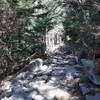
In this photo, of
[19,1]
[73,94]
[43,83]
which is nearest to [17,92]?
[43,83]

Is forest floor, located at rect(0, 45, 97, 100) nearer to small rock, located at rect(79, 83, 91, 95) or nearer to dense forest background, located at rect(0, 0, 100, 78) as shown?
small rock, located at rect(79, 83, 91, 95)

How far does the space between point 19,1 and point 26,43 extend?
8.45ft

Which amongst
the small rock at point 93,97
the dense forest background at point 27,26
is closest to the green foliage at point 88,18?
the dense forest background at point 27,26

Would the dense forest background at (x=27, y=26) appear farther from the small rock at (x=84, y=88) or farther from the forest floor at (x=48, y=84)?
the small rock at (x=84, y=88)

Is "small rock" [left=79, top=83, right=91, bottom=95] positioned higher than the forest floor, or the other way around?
"small rock" [left=79, top=83, right=91, bottom=95]

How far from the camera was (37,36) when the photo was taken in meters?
15.9

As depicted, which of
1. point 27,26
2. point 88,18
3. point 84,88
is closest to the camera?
point 84,88

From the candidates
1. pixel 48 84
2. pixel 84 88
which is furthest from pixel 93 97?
pixel 48 84

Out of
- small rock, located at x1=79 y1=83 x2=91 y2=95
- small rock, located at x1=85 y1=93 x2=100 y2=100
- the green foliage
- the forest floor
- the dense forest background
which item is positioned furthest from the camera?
the dense forest background

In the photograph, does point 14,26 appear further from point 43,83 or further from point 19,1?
point 43,83

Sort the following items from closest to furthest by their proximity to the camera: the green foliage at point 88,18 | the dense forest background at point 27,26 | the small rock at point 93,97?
the small rock at point 93,97 → the green foliage at point 88,18 → the dense forest background at point 27,26

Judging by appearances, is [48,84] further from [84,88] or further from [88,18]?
[88,18]

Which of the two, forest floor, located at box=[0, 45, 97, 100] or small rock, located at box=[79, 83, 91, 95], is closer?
small rock, located at box=[79, 83, 91, 95]

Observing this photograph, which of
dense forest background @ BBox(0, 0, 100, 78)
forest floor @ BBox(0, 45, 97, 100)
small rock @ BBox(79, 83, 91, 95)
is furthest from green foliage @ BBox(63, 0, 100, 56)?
small rock @ BBox(79, 83, 91, 95)
